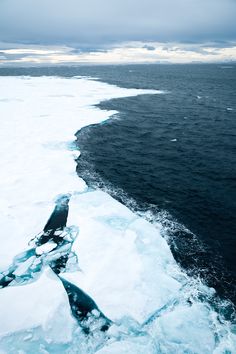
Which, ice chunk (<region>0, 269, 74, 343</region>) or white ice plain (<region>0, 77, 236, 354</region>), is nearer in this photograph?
white ice plain (<region>0, 77, 236, 354</region>)

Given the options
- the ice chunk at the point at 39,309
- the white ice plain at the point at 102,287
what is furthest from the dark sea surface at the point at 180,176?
the ice chunk at the point at 39,309

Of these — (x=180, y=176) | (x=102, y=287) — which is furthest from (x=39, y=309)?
(x=180, y=176)

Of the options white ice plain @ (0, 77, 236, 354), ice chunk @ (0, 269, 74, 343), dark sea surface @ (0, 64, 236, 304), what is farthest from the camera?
dark sea surface @ (0, 64, 236, 304)

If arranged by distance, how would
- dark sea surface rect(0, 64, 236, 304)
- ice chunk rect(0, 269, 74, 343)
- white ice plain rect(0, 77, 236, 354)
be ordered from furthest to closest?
1. dark sea surface rect(0, 64, 236, 304)
2. ice chunk rect(0, 269, 74, 343)
3. white ice plain rect(0, 77, 236, 354)

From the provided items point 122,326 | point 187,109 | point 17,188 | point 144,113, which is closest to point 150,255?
point 122,326

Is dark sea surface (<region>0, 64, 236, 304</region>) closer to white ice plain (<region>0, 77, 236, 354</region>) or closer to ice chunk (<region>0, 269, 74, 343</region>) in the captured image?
white ice plain (<region>0, 77, 236, 354</region>)

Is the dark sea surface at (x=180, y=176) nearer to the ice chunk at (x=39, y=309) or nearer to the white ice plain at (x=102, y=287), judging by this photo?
the white ice plain at (x=102, y=287)

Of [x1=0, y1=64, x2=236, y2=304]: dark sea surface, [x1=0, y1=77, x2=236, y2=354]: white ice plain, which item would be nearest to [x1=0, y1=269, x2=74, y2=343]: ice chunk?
[x1=0, y1=77, x2=236, y2=354]: white ice plain
